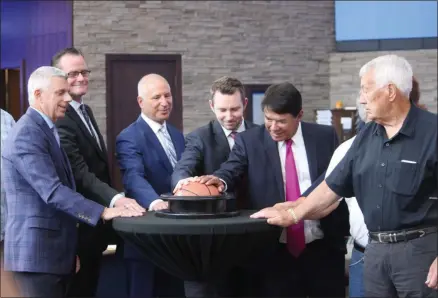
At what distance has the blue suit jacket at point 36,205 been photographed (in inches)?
115

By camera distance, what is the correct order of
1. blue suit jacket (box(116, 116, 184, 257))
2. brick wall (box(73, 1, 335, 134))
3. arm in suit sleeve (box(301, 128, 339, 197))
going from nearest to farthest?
arm in suit sleeve (box(301, 128, 339, 197)), blue suit jacket (box(116, 116, 184, 257)), brick wall (box(73, 1, 335, 134))

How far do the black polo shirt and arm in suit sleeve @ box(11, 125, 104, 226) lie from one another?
3.99ft

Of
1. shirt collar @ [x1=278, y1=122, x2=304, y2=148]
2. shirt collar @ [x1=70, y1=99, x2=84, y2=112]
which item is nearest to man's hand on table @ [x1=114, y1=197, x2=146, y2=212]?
shirt collar @ [x1=70, y1=99, x2=84, y2=112]

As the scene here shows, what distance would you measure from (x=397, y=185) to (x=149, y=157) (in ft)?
5.15

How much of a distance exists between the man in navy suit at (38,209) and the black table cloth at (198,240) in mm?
222

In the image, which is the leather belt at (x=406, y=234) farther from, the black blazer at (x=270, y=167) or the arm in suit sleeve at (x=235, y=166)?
the arm in suit sleeve at (x=235, y=166)

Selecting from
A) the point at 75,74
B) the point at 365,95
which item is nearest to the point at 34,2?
the point at 75,74

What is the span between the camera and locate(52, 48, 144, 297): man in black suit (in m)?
3.42

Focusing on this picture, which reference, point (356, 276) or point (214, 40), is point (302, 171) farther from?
point (214, 40)

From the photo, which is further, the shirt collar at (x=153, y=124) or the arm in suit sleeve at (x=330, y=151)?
the shirt collar at (x=153, y=124)

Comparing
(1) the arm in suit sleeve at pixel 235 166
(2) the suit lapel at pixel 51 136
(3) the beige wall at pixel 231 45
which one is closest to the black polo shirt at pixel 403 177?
(1) the arm in suit sleeve at pixel 235 166

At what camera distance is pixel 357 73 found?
8.92m

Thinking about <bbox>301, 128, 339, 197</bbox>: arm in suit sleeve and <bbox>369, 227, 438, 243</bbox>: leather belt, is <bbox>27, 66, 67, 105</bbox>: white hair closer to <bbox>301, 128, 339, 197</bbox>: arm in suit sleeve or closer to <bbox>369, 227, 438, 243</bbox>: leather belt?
<bbox>301, 128, 339, 197</bbox>: arm in suit sleeve

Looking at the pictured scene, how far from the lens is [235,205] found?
3.33 metres
